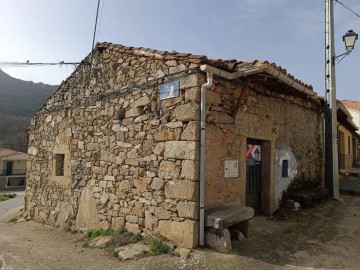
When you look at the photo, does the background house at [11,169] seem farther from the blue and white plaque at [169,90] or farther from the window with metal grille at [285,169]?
the window with metal grille at [285,169]

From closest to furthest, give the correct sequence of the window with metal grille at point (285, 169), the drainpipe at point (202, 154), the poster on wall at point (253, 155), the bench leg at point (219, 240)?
the bench leg at point (219, 240) < the drainpipe at point (202, 154) < the poster on wall at point (253, 155) < the window with metal grille at point (285, 169)

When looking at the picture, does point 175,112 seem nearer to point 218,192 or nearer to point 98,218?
point 218,192

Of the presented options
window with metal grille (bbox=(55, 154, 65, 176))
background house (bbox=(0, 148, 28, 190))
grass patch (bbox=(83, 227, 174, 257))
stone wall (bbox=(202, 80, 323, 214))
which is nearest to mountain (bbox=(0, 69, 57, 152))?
background house (bbox=(0, 148, 28, 190))

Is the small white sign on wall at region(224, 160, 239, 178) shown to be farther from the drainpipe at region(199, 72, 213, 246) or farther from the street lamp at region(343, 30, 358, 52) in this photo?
the street lamp at region(343, 30, 358, 52)

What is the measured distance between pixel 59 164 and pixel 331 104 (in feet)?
25.5

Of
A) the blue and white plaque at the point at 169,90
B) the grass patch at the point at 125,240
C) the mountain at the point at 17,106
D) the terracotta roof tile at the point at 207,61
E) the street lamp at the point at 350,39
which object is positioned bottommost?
the grass patch at the point at 125,240

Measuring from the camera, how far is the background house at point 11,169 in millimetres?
30328

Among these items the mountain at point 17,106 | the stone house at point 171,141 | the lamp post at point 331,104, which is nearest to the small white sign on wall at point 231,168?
the stone house at point 171,141

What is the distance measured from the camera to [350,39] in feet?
24.6

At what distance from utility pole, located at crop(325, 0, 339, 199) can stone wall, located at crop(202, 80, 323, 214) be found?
0.79ft

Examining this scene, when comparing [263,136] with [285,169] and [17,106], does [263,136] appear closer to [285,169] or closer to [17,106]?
[285,169]

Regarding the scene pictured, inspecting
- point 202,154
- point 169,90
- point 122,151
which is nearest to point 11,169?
point 122,151

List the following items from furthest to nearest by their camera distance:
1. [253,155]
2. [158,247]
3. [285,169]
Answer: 1. [285,169]
2. [253,155]
3. [158,247]

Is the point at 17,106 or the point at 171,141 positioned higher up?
the point at 17,106
